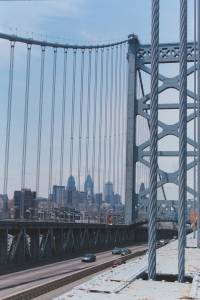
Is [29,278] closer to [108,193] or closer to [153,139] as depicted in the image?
[153,139]

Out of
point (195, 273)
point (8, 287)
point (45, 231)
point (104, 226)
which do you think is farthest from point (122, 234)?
point (195, 273)

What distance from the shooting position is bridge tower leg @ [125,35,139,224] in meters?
85.7

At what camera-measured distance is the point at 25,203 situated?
190ft

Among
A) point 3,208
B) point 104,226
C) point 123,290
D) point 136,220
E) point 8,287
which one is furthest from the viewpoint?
point 136,220

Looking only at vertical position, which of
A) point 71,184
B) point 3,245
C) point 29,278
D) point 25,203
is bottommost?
point 29,278

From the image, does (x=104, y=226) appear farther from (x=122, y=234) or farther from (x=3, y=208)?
(x=3, y=208)

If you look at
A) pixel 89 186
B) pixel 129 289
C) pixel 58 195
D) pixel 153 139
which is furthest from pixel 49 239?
pixel 129 289

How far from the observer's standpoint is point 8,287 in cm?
3116

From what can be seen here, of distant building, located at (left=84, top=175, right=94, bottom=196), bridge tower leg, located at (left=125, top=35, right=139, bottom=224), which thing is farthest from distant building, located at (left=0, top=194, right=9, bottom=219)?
bridge tower leg, located at (left=125, top=35, right=139, bottom=224)

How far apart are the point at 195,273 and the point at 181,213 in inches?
70.6

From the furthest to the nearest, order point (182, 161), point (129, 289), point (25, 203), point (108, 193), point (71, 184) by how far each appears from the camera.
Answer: point (108, 193)
point (71, 184)
point (25, 203)
point (182, 161)
point (129, 289)

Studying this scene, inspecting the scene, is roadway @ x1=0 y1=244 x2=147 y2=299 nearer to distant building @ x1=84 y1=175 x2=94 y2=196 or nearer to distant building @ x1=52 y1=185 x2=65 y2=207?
distant building @ x1=52 y1=185 x2=65 y2=207

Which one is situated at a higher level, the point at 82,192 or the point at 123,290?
the point at 82,192

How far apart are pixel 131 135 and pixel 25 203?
32573 mm
